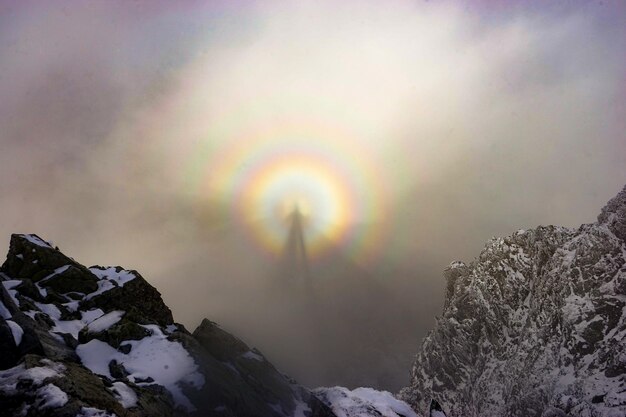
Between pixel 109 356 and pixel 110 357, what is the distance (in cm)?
21

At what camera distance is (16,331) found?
2920cm

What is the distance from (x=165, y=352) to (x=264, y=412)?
12.4 m

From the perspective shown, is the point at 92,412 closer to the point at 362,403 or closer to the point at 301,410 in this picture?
the point at 301,410

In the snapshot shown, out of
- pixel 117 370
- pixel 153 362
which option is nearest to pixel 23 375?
pixel 117 370

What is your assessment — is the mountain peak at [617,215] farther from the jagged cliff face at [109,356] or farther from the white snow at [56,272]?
the white snow at [56,272]

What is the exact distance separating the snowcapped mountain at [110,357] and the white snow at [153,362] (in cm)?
10

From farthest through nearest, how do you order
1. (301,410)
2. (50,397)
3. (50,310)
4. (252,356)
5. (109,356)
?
1. (252,356)
2. (301,410)
3. (50,310)
4. (109,356)
5. (50,397)

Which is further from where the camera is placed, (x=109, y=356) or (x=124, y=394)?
(x=109, y=356)

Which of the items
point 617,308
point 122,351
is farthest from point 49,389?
point 617,308

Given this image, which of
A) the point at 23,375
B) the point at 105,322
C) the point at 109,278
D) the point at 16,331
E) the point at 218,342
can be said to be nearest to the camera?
the point at 23,375

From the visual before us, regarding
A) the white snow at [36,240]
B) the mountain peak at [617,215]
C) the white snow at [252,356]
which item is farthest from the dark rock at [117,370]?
the mountain peak at [617,215]

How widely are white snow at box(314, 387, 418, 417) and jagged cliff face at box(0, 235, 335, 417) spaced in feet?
9.82

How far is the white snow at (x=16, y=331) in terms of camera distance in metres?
28.5

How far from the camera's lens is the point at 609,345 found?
526 ft
